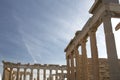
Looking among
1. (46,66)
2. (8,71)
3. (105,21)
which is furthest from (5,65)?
(105,21)

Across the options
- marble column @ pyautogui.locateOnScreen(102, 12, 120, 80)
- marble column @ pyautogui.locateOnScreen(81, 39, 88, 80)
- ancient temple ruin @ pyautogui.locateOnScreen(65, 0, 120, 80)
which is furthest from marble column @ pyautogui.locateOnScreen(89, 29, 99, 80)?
marble column @ pyautogui.locateOnScreen(102, 12, 120, 80)

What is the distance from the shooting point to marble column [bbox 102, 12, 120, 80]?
1554cm

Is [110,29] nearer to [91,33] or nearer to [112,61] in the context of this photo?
[112,61]

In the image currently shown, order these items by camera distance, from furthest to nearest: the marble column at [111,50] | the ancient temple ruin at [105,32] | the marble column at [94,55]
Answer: the marble column at [94,55]
the ancient temple ruin at [105,32]
the marble column at [111,50]

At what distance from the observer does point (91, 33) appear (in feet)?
67.8

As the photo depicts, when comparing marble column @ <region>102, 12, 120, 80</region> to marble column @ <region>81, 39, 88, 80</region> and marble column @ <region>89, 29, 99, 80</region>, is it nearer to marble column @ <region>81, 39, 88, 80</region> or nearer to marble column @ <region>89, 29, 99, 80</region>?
marble column @ <region>89, 29, 99, 80</region>

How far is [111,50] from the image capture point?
637 inches

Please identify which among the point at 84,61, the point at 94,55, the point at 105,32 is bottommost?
the point at 84,61

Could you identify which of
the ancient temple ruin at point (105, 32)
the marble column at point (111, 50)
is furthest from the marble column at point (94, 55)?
the marble column at point (111, 50)

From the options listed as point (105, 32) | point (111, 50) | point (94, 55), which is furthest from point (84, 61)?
point (111, 50)

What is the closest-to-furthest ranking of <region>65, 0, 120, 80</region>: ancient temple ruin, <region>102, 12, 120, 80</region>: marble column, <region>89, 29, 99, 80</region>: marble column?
<region>102, 12, 120, 80</region>: marble column < <region>65, 0, 120, 80</region>: ancient temple ruin < <region>89, 29, 99, 80</region>: marble column

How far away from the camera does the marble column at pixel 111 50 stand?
51.0ft

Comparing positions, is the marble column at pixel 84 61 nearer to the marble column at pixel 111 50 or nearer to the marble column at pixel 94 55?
the marble column at pixel 94 55

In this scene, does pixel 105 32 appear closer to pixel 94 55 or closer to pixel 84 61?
pixel 94 55
